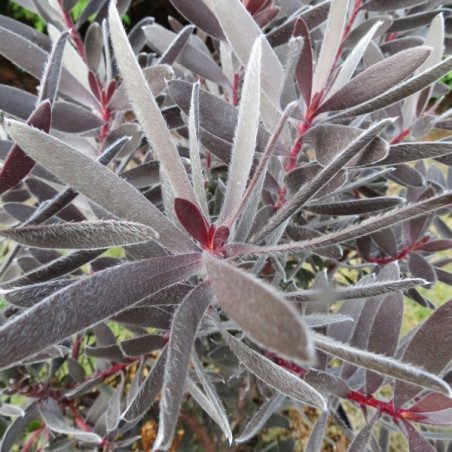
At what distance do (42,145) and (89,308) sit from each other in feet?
0.47

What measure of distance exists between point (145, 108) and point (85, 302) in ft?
0.60

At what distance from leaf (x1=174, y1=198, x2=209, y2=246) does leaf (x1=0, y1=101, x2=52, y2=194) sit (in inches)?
6.6

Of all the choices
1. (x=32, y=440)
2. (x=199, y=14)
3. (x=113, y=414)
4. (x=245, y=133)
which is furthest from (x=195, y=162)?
(x=32, y=440)

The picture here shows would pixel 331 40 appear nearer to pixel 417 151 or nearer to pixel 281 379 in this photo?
pixel 417 151

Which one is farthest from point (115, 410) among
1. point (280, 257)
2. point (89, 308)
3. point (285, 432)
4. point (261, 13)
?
point (285, 432)

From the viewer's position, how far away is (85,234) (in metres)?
0.34

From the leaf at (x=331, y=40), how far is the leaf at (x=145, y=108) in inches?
9.8

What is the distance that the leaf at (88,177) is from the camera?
0.34 m

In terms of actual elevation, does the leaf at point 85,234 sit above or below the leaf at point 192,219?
above

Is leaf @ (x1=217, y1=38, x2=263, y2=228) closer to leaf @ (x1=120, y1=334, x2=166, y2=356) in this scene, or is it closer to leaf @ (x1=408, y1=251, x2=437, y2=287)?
leaf @ (x1=120, y1=334, x2=166, y2=356)

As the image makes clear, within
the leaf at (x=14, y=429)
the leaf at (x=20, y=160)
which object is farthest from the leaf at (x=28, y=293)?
the leaf at (x=14, y=429)

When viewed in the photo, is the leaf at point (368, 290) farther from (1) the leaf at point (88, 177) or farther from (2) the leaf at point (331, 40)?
(2) the leaf at point (331, 40)

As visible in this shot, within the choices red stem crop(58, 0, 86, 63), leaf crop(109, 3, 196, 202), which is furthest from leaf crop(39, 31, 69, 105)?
red stem crop(58, 0, 86, 63)

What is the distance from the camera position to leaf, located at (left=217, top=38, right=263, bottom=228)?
1.27 feet
